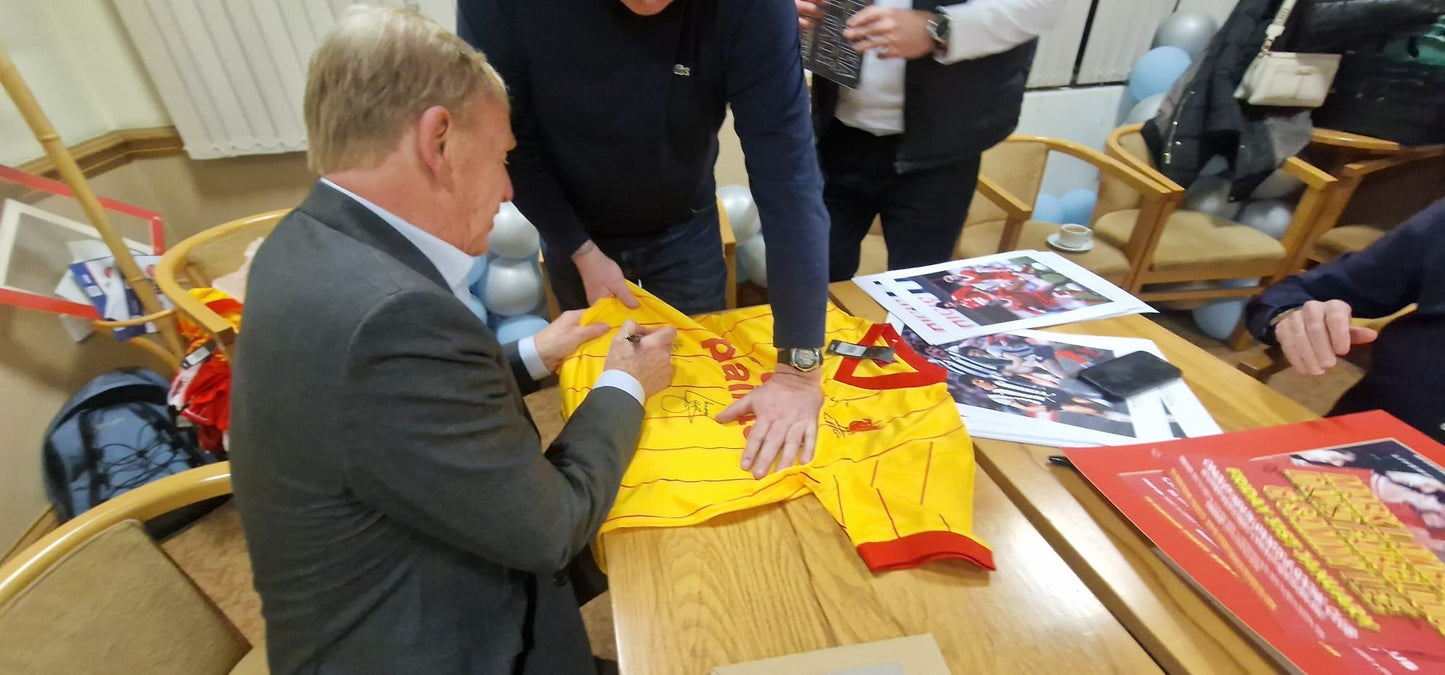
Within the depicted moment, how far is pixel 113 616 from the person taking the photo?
2.60 ft

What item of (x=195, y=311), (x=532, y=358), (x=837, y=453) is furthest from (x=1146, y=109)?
(x=195, y=311)

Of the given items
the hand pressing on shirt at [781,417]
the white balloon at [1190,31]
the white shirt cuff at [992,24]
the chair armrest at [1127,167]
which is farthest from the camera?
the white balloon at [1190,31]

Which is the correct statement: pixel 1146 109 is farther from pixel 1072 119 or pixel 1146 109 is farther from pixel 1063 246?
pixel 1063 246

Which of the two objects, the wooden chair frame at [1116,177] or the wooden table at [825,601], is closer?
the wooden table at [825,601]

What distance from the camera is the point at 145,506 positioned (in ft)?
2.85

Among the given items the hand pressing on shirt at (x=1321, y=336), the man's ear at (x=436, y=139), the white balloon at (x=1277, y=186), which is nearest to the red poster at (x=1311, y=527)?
the hand pressing on shirt at (x=1321, y=336)

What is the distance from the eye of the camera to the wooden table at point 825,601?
628mm

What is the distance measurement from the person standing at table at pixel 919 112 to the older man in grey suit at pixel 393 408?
2.95 ft

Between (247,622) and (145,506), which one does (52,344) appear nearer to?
(247,622)

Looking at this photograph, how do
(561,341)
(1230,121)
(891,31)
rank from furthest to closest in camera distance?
(1230,121), (891,31), (561,341)

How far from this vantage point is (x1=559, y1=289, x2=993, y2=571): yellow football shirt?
742 millimetres

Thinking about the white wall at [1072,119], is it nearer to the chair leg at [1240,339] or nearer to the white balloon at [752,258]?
the chair leg at [1240,339]

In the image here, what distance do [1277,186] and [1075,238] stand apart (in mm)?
962

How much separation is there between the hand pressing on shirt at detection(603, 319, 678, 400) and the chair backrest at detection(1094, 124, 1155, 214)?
2214 millimetres
